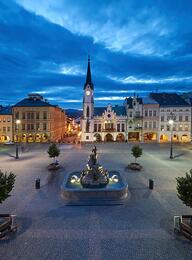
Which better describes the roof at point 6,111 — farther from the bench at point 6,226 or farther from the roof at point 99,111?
the bench at point 6,226

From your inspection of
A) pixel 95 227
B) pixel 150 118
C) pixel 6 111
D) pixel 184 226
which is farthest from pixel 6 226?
pixel 6 111

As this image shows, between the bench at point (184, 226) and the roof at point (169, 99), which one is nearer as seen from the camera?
the bench at point (184, 226)

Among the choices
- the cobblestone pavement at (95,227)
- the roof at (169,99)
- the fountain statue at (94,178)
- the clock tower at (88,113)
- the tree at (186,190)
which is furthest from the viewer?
the roof at (169,99)

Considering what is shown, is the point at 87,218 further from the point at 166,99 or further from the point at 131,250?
the point at 166,99

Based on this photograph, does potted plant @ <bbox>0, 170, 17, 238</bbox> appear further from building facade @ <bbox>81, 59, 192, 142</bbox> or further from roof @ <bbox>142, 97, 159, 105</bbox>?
roof @ <bbox>142, 97, 159, 105</bbox>

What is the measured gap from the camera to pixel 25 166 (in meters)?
27.1

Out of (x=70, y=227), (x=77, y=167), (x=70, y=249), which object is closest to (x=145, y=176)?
(x=77, y=167)

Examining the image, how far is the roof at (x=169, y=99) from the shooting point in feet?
191

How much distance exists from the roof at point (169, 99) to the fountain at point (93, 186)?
44348 millimetres

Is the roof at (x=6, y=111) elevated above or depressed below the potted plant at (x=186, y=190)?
above

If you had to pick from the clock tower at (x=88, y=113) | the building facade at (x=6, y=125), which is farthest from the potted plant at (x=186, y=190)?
the building facade at (x=6, y=125)

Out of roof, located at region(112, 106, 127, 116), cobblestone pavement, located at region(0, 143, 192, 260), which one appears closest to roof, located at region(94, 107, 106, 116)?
roof, located at region(112, 106, 127, 116)

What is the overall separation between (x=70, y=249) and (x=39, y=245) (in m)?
1.58

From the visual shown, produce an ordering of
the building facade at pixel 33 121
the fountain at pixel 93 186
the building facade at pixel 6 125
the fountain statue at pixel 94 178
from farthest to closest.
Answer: the building facade at pixel 6 125
the building facade at pixel 33 121
the fountain statue at pixel 94 178
the fountain at pixel 93 186
